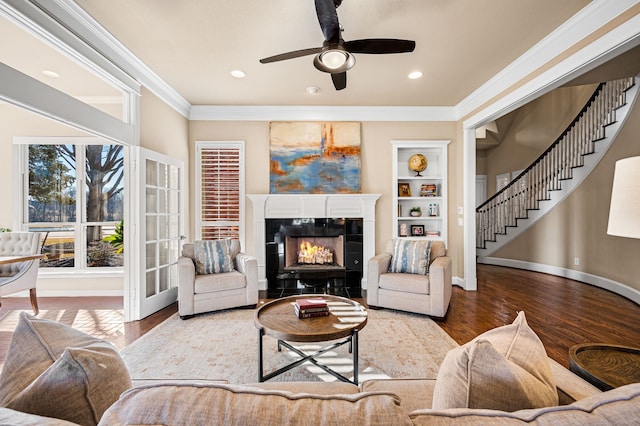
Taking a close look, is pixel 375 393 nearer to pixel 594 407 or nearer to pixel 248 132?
pixel 594 407

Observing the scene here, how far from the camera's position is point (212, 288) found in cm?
344

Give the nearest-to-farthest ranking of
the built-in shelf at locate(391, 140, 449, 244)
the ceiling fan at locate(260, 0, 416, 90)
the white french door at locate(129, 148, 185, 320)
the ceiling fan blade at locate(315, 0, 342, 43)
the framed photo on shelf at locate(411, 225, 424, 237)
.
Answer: the ceiling fan blade at locate(315, 0, 342, 43), the ceiling fan at locate(260, 0, 416, 90), the white french door at locate(129, 148, 185, 320), the built-in shelf at locate(391, 140, 449, 244), the framed photo on shelf at locate(411, 225, 424, 237)

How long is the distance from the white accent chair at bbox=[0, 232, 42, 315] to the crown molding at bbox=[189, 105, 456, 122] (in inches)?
102

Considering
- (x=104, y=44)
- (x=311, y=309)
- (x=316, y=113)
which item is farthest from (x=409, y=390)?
(x=316, y=113)

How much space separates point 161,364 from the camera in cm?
238

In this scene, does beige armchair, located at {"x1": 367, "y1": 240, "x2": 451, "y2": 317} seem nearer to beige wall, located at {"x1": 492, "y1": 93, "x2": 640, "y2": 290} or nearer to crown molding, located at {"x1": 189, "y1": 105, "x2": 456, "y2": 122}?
crown molding, located at {"x1": 189, "y1": 105, "x2": 456, "y2": 122}

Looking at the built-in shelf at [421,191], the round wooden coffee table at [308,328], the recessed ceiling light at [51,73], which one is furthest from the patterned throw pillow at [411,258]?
the recessed ceiling light at [51,73]

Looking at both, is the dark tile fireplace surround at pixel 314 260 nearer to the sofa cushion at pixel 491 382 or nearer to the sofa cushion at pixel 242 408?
the sofa cushion at pixel 491 382

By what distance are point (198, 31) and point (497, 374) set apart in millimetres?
3269

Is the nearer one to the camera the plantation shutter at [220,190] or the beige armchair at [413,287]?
the beige armchair at [413,287]

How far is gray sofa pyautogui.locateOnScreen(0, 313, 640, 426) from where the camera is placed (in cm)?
58

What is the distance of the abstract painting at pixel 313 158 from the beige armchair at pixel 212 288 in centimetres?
154

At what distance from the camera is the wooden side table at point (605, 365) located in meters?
1.09

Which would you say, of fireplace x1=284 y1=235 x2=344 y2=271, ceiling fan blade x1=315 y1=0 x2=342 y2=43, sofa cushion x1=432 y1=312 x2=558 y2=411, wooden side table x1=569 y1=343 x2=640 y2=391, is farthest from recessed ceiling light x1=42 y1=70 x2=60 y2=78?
wooden side table x1=569 y1=343 x2=640 y2=391
